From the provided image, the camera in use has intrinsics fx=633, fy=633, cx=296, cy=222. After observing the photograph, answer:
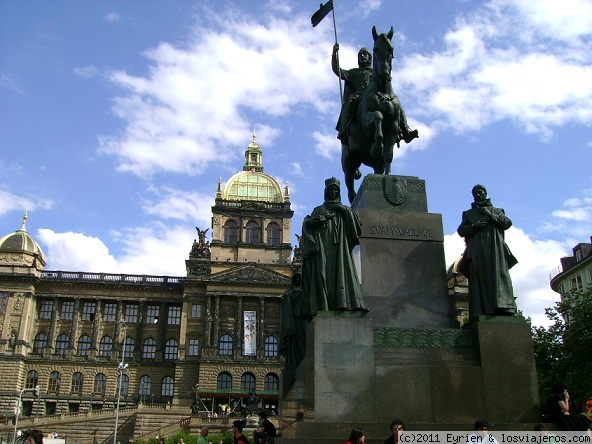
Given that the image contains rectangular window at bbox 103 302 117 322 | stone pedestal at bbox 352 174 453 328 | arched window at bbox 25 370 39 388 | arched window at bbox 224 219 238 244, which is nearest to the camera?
stone pedestal at bbox 352 174 453 328

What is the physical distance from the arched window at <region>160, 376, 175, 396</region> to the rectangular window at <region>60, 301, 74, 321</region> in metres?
14.1

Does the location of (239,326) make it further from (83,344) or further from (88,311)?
(83,344)

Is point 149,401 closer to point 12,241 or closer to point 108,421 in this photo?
point 108,421

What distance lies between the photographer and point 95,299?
77.5 metres

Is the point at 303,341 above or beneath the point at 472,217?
beneath

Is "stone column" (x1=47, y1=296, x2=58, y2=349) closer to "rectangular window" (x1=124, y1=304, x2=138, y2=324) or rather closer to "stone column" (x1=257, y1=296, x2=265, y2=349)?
"rectangular window" (x1=124, y1=304, x2=138, y2=324)

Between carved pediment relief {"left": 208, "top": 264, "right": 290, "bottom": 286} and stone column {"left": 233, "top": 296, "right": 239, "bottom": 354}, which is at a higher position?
carved pediment relief {"left": 208, "top": 264, "right": 290, "bottom": 286}

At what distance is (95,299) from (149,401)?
47.2 feet

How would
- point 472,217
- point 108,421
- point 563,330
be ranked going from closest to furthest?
point 472,217, point 563,330, point 108,421

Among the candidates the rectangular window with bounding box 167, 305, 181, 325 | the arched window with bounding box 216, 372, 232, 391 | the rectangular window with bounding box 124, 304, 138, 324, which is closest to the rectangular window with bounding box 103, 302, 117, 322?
the rectangular window with bounding box 124, 304, 138, 324

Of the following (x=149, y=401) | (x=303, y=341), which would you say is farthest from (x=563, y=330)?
(x=149, y=401)

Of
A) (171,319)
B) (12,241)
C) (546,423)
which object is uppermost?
(12,241)

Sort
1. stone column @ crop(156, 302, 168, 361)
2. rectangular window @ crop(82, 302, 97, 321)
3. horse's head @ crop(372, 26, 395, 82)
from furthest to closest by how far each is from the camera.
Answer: rectangular window @ crop(82, 302, 97, 321) < stone column @ crop(156, 302, 168, 361) < horse's head @ crop(372, 26, 395, 82)

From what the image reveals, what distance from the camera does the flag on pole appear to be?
552 inches
